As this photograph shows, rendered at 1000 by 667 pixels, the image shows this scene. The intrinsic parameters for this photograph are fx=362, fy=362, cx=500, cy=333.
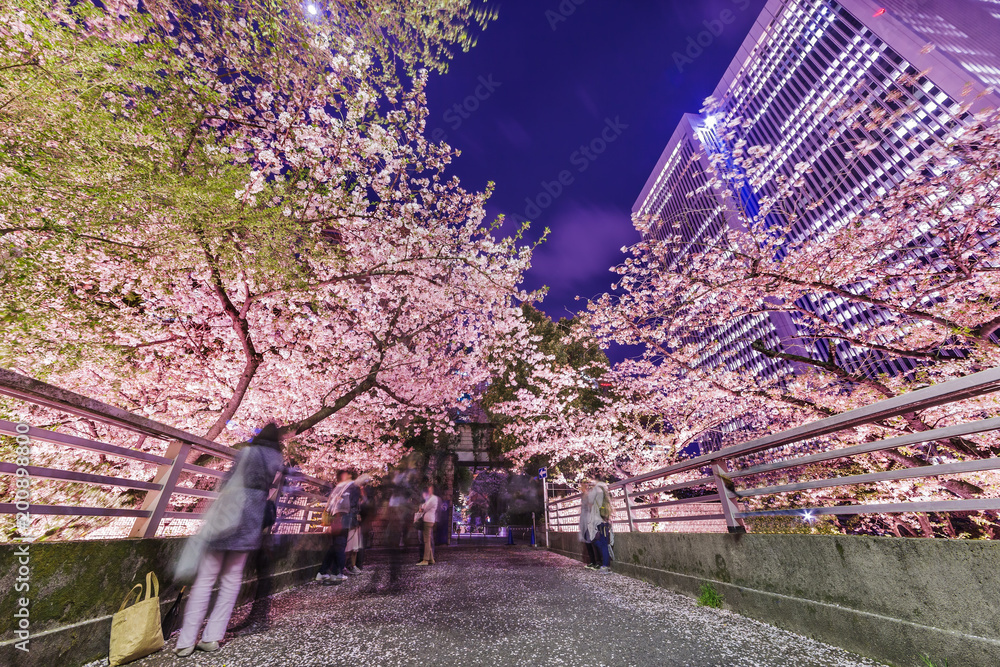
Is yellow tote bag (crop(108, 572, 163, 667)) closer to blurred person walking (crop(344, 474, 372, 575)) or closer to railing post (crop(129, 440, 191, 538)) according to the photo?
railing post (crop(129, 440, 191, 538))

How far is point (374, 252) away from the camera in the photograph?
11648 millimetres

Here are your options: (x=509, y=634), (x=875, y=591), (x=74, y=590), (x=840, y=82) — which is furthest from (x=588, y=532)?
(x=840, y=82)

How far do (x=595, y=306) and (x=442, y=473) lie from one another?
1501cm

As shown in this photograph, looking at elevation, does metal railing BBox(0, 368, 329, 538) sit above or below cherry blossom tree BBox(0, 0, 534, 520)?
below

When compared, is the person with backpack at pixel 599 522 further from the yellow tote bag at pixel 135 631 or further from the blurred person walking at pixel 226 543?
the yellow tote bag at pixel 135 631

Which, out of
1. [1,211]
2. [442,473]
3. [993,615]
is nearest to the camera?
[993,615]

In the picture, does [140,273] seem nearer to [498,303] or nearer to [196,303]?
[196,303]

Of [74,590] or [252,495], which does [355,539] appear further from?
[74,590]

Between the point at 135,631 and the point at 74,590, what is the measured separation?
0.56m

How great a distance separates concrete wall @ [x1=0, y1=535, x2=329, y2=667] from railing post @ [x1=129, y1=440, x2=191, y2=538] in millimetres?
194

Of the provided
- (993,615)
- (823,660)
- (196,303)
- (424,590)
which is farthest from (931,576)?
(196,303)

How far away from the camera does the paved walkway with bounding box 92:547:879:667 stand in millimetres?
3062

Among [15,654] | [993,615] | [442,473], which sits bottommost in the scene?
[15,654]

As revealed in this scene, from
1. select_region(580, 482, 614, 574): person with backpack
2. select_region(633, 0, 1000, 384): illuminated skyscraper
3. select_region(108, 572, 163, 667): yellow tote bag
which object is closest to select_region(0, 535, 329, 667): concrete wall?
select_region(108, 572, 163, 667): yellow tote bag
